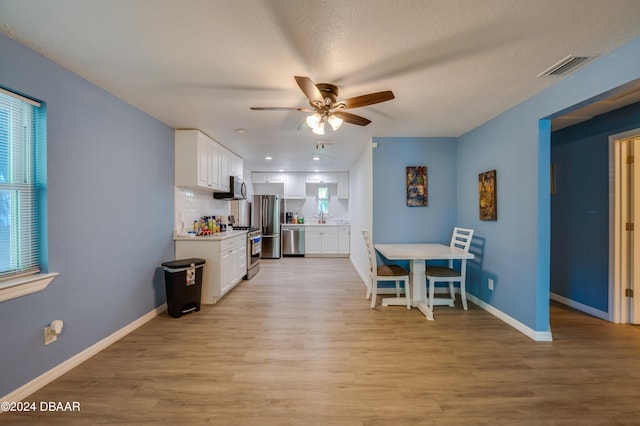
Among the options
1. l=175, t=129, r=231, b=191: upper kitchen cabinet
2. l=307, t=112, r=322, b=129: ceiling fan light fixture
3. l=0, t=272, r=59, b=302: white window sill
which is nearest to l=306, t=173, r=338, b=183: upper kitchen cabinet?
l=175, t=129, r=231, b=191: upper kitchen cabinet

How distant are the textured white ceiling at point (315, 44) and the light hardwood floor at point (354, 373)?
239 cm

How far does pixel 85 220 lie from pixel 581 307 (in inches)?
218

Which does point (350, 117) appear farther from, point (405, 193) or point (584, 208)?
point (584, 208)

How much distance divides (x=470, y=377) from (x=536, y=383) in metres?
0.45

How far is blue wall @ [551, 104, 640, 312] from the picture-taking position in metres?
2.90

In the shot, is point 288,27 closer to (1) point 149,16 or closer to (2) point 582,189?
(1) point 149,16

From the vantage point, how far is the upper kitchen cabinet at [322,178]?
714 cm

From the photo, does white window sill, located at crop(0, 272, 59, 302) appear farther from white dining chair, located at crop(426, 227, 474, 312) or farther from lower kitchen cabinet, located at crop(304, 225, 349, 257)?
lower kitchen cabinet, located at crop(304, 225, 349, 257)

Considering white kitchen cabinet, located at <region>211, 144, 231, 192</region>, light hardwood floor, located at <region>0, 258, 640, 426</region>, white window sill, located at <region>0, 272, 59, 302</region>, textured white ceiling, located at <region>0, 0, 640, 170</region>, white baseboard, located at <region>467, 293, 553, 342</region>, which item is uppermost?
textured white ceiling, located at <region>0, 0, 640, 170</region>

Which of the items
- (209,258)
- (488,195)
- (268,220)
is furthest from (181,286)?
(488,195)

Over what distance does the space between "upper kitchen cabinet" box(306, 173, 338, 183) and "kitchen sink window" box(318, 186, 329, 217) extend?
32 cm

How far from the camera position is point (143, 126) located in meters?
2.86

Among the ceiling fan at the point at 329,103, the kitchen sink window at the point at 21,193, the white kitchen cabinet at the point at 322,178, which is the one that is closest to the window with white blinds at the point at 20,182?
the kitchen sink window at the point at 21,193

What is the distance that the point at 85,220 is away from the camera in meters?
2.15
